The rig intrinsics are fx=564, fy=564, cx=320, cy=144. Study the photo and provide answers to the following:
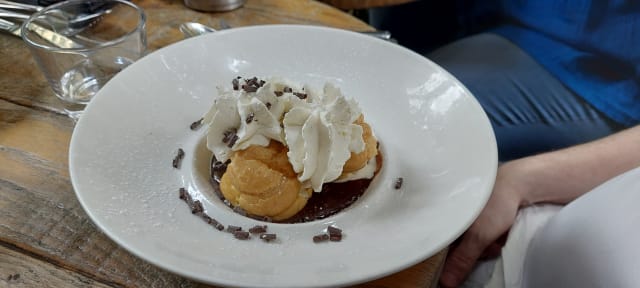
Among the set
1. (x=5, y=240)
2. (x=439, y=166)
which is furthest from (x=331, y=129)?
(x=5, y=240)

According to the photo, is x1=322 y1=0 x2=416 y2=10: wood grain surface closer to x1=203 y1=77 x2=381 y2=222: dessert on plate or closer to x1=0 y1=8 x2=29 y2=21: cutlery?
→ x1=203 y1=77 x2=381 y2=222: dessert on plate

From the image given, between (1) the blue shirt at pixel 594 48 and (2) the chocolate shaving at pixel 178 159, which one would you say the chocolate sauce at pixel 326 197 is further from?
(1) the blue shirt at pixel 594 48

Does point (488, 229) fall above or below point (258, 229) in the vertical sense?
below

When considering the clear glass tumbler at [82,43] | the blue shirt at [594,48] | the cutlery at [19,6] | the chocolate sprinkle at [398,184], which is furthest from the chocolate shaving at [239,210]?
the blue shirt at [594,48]

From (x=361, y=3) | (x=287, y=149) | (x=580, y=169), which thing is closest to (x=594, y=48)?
(x=580, y=169)

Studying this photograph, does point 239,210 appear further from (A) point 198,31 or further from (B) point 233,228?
(A) point 198,31

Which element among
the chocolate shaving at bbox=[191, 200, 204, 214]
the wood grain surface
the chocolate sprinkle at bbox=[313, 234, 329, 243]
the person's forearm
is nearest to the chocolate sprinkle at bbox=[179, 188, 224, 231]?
the chocolate shaving at bbox=[191, 200, 204, 214]

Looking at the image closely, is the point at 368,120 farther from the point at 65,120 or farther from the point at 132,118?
the point at 65,120
